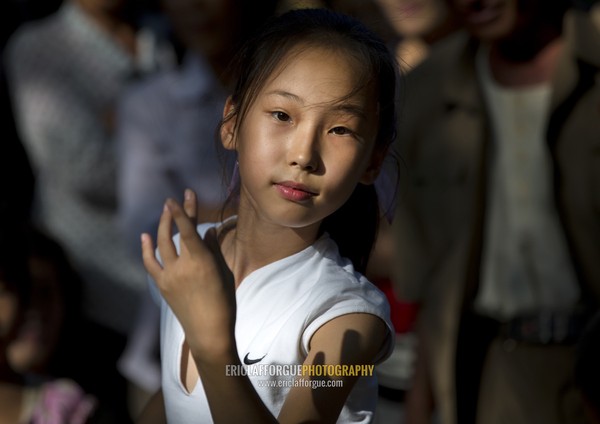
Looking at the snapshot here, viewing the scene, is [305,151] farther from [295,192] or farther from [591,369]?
[591,369]

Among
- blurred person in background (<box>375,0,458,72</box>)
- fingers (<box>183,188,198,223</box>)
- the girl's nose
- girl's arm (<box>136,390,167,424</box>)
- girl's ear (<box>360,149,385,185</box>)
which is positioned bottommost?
blurred person in background (<box>375,0,458,72</box>)

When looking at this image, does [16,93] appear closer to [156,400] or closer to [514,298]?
[514,298]

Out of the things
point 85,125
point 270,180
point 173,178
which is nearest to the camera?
point 270,180

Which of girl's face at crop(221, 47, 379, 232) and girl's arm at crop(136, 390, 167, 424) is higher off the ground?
girl's face at crop(221, 47, 379, 232)

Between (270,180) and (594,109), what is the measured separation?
6.70 ft

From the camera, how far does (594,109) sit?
3.74m

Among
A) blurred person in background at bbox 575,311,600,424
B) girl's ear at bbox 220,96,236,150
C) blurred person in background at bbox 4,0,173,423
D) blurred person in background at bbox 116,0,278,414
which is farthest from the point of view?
blurred person in background at bbox 4,0,173,423

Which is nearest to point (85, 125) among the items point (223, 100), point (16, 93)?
point (16, 93)

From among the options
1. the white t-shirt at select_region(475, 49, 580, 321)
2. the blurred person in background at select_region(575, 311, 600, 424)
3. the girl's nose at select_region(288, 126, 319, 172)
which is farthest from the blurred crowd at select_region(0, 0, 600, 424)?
the girl's nose at select_region(288, 126, 319, 172)

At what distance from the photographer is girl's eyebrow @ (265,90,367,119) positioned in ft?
6.19

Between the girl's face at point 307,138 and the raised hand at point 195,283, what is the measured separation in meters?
0.12

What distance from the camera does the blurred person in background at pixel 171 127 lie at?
13.3 feet

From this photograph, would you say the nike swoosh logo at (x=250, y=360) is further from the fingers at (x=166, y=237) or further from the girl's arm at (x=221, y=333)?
the fingers at (x=166, y=237)

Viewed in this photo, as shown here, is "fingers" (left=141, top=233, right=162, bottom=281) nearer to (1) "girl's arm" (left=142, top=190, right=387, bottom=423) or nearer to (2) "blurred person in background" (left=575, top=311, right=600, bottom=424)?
(1) "girl's arm" (left=142, top=190, right=387, bottom=423)
